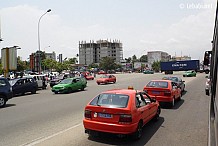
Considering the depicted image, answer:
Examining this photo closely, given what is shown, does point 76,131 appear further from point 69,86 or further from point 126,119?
point 69,86

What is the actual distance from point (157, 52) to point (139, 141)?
16489 cm

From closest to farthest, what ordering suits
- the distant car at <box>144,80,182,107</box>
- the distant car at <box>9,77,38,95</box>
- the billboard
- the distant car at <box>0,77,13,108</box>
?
1. the distant car at <box>144,80,182,107</box>
2. the distant car at <box>0,77,13,108</box>
3. the distant car at <box>9,77,38,95</box>
4. the billboard

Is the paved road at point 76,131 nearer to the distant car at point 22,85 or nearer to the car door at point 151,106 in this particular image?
the car door at point 151,106

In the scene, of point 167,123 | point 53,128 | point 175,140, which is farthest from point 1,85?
point 175,140

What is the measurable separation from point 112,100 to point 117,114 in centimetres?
63

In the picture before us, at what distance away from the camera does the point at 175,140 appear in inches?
251

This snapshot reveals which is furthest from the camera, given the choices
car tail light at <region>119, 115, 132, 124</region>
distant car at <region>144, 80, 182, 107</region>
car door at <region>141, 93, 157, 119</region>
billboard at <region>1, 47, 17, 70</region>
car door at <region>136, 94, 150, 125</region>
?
billboard at <region>1, 47, 17, 70</region>

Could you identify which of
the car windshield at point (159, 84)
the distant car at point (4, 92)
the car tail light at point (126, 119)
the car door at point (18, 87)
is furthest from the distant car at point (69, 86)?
the car tail light at point (126, 119)

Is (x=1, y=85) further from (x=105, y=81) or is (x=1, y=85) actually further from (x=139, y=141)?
(x=105, y=81)

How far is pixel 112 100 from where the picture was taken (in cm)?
671

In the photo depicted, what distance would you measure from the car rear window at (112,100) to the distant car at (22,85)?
14942 millimetres

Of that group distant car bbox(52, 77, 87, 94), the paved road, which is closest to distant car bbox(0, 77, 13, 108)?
the paved road

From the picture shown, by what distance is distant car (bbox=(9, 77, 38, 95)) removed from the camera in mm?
19962

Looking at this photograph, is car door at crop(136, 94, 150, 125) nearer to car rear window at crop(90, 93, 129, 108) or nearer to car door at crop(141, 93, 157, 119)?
car door at crop(141, 93, 157, 119)
